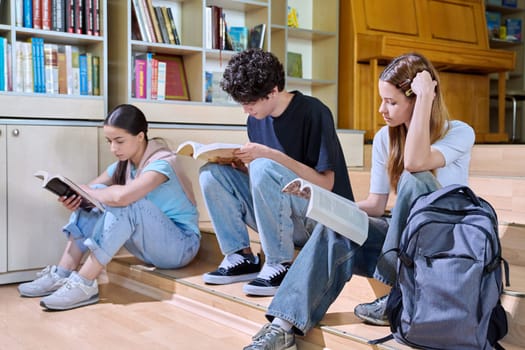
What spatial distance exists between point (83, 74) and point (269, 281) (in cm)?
158

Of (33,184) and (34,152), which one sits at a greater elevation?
(34,152)

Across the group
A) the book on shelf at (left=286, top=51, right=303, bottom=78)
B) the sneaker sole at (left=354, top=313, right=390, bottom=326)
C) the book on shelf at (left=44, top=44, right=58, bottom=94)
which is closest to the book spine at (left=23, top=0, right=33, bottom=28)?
the book on shelf at (left=44, top=44, right=58, bottom=94)

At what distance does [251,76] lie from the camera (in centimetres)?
206

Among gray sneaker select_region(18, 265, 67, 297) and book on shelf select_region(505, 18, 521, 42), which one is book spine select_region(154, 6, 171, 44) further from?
book on shelf select_region(505, 18, 521, 42)

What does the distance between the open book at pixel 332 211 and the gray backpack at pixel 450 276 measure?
0.14 m

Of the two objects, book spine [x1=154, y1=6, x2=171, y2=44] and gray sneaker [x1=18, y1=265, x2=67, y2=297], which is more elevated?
book spine [x1=154, y1=6, x2=171, y2=44]

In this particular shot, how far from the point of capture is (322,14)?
408 centimetres

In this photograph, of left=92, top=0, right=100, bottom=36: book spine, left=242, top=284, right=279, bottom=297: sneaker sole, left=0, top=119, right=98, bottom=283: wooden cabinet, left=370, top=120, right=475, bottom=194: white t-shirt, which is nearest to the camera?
left=370, top=120, right=475, bottom=194: white t-shirt

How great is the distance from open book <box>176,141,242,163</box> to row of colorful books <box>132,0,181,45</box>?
120 cm

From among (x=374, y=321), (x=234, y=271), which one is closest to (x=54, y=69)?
(x=234, y=271)

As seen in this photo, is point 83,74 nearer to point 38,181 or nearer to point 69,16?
point 69,16

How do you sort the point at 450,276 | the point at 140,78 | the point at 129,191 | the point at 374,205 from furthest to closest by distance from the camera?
the point at 140,78 < the point at 129,191 < the point at 374,205 < the point at 450,276

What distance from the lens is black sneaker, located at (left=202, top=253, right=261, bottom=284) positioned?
237cm

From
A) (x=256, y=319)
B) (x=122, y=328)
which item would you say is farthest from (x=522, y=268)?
(x=122, y=328)
